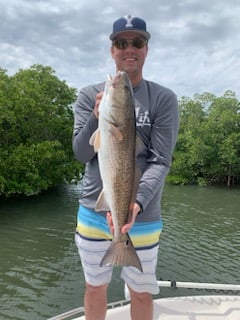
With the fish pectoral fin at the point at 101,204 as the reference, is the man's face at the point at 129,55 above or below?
above

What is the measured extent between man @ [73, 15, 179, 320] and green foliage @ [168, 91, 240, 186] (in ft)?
147

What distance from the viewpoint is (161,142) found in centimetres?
289

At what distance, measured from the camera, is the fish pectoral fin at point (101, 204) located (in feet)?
8.81

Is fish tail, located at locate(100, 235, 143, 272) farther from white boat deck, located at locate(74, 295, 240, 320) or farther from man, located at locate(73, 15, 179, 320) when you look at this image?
white boat deck, located at locate(74, 295, 240, 320)

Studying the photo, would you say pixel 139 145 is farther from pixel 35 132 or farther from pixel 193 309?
pixel 35 132

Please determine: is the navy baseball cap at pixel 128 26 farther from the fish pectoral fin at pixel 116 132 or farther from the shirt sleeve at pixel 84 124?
the fish pectoral fin at pixel 116 132

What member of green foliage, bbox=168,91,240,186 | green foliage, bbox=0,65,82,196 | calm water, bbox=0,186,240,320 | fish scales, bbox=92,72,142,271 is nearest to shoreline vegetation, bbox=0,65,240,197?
green foliage, bbox=0,65,82,196

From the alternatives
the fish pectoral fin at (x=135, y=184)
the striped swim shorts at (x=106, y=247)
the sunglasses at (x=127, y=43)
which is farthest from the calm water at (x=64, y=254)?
the sunglasses at (x=127, y=43)

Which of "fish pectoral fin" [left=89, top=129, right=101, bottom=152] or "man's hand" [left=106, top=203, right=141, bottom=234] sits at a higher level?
"fish pectoral fin" [left=89, top=129, right=101, bottom=152]

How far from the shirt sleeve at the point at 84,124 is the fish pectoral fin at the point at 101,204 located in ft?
1.13

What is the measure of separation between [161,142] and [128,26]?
0.91m

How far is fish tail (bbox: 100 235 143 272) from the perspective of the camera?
8.64 feet

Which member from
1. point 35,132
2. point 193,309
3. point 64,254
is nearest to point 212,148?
point 35,132

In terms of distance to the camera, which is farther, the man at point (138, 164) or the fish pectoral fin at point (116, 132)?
the man at point (138, 164)
